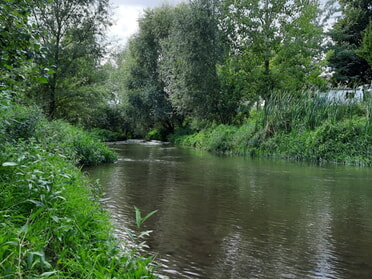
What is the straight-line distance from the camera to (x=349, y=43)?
28.0m

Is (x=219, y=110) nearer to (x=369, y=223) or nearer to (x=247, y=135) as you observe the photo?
(x=247, y=135)

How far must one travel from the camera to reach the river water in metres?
3.53

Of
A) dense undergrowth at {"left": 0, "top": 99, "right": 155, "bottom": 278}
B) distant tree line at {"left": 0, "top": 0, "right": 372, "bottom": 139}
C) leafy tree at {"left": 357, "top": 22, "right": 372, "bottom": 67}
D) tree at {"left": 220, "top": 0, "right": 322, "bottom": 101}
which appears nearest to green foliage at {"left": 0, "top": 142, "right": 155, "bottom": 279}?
dense undergrowth at {"left": 0, "top": 99, "right": 155, "bottom": 278}

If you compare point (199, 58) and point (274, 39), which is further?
point (199, 58)

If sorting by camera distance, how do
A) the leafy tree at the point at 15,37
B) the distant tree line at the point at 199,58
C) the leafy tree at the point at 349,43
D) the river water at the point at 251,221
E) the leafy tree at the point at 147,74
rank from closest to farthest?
1. the leafy tree at the point at 15,37
2. the river water at the point at 251,221
3. the distant tree line at the point at 199,58
4. the leafy tree at the point at 349,43
5. the leafy tree at the point at 147,74

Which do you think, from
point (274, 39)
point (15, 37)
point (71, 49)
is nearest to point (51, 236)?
point (15, 37)

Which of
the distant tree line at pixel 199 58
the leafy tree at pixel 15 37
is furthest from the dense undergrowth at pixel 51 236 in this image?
the distant tree line at pixel 199 58

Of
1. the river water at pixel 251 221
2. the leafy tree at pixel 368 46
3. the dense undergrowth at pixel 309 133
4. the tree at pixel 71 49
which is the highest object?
the leafy tree at pixel 368 46

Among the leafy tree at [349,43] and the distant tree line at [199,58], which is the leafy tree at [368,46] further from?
the leafy tree at [349,43]

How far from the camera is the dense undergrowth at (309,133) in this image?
42.0ft

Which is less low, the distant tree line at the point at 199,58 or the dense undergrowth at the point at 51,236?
the distant tree line at the point at 199,58

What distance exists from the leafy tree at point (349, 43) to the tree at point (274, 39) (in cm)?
694

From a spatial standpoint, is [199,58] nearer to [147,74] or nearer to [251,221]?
[147,74]

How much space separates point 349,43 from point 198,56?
1414 centimetres
